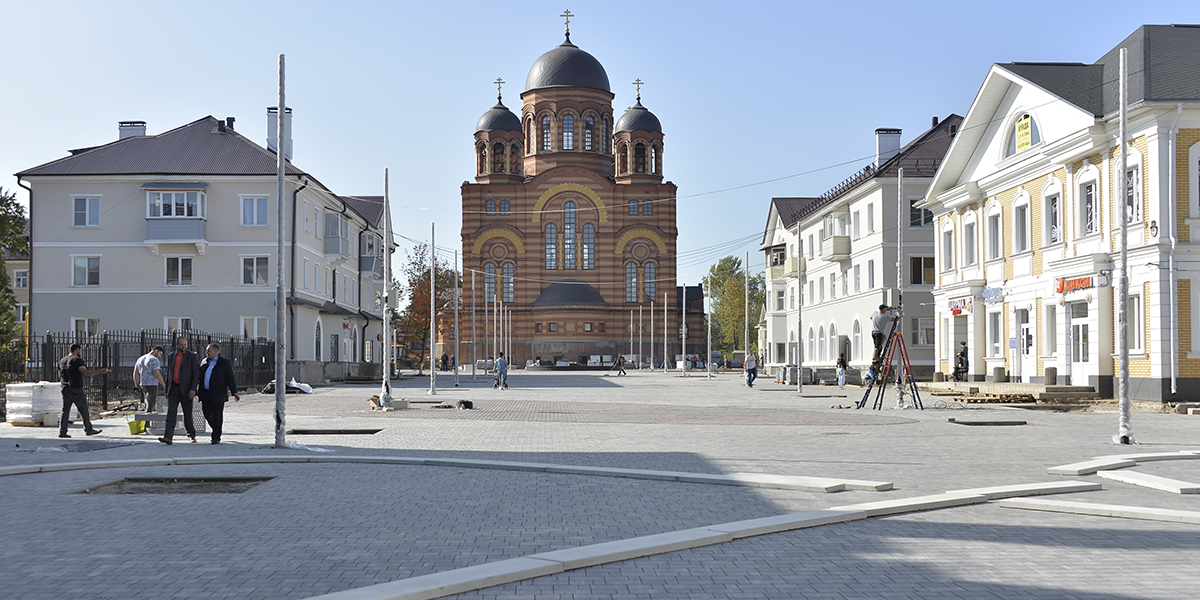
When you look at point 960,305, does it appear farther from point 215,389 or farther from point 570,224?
point 570,224

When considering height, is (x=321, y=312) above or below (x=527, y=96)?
below

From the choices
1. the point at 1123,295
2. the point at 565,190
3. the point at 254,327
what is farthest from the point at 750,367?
the point at 565,190

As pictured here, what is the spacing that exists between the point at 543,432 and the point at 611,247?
84699mm

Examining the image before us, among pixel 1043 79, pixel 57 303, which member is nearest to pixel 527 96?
pixel 57 303

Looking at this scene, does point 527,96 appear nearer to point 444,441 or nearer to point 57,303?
point 57,303

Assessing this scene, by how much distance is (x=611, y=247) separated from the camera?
10475cm

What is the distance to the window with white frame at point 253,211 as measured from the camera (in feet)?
153

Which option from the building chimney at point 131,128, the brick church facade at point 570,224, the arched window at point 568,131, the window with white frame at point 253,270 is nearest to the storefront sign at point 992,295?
the window with white frame at point 253,270

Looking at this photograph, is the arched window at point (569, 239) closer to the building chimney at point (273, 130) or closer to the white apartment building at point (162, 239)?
the building chimney at point (273, 130)

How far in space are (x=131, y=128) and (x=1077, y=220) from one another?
44745mm

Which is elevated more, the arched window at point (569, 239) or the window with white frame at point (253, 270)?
the arched window at point (569, 239)

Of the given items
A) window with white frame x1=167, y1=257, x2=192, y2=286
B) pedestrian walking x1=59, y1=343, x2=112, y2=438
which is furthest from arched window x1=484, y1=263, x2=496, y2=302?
pedestrian walking x1=59, y1=343, x2=112, y2=438

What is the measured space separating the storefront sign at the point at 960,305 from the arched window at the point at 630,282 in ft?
213

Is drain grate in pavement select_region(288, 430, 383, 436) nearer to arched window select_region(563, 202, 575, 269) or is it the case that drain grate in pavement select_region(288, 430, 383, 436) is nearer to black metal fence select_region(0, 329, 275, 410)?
black metal fence select_region(0, 329, 275, 410)
